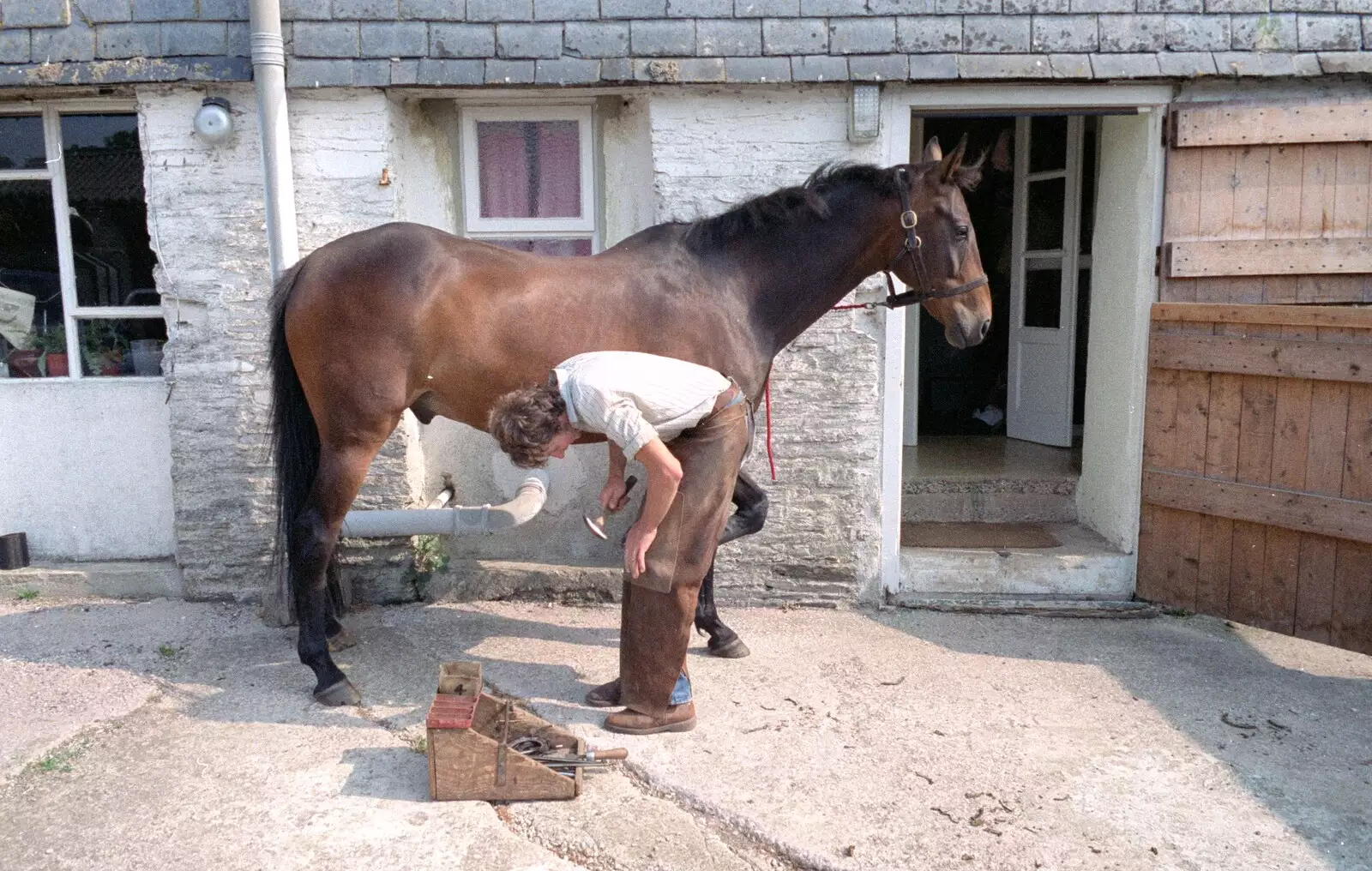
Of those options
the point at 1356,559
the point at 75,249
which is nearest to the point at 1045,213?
the point at 1356,559

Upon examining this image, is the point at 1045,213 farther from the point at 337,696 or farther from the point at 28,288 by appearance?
the point at 28,288

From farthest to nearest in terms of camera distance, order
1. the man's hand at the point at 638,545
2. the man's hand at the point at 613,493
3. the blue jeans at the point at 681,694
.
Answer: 1. the blue jeans at the point at 681,694
2. the man's hand at the point at 613,493
3. the man's hand at the point at 638,545

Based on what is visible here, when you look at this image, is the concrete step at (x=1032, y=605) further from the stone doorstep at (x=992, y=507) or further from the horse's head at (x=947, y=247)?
the horse's head at (x=947, y=247)

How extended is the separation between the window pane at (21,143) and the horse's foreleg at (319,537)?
9.13ft

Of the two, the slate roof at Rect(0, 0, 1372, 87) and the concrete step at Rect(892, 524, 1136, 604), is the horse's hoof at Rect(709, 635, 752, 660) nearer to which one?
the concrete step at Rect(892, 524, 1136, 604)

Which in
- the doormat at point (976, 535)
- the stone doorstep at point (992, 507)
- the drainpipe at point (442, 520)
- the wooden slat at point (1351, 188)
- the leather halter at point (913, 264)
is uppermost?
the wooden slat at point (1351, 188)

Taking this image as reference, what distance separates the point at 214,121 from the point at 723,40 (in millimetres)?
2449

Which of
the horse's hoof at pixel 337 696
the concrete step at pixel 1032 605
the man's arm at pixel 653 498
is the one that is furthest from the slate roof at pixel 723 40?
the horse's hoof at pixel 337 696

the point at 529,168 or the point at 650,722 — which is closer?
the point at 650,722

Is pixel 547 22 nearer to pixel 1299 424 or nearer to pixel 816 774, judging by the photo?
pixel 816 774

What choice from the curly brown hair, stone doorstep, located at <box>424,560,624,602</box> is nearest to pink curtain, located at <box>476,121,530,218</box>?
stone doorstep, located at <box>424,560,624,602</box>

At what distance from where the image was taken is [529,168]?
5.29m

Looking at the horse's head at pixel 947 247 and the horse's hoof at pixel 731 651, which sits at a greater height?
the horse's head at pixel 947 247

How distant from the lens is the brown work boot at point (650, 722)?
3.63 meters
